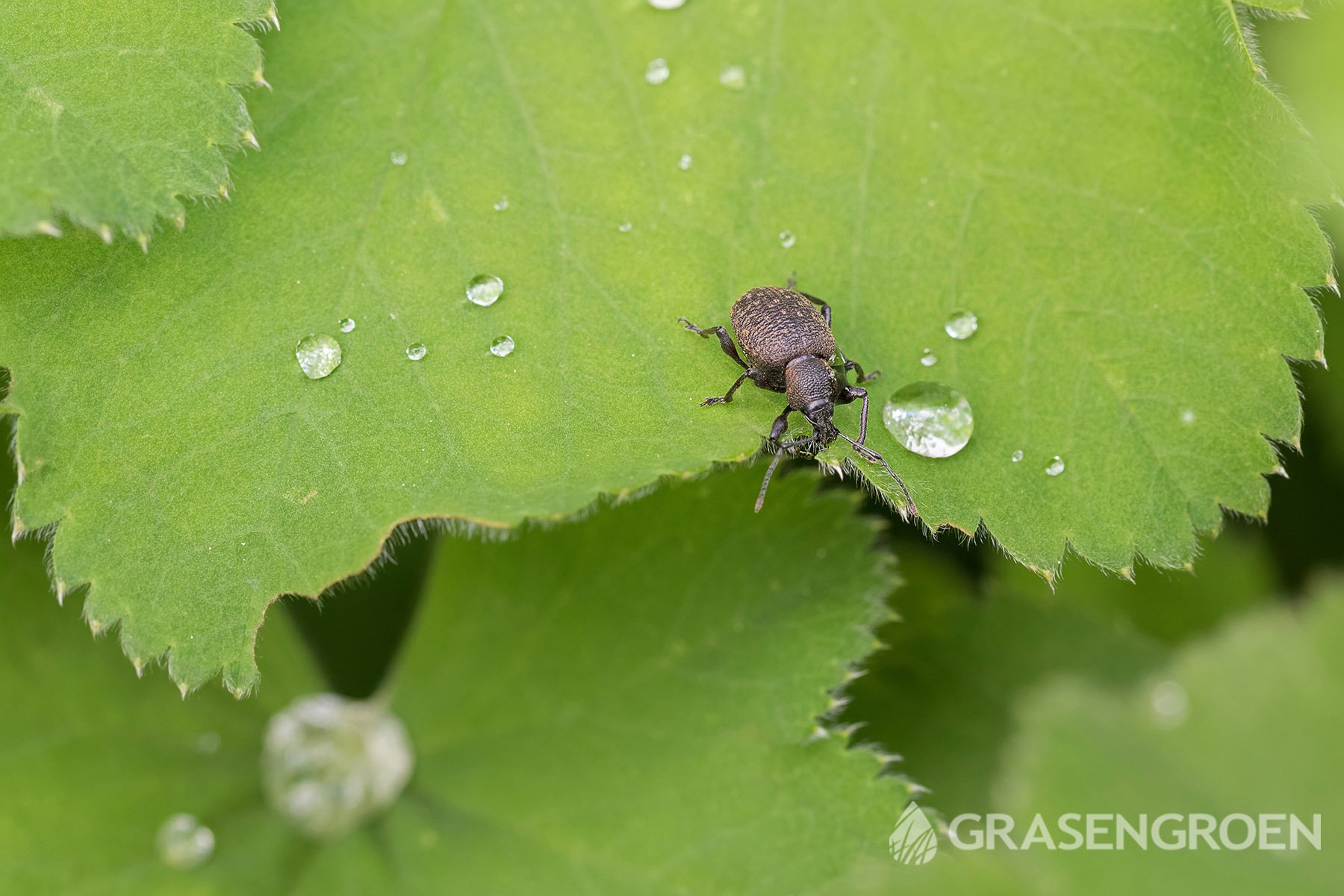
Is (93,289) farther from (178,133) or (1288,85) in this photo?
(1288,85)

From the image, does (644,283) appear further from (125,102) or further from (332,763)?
(332,763)

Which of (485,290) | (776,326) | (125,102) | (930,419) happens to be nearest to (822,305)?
(776,326)

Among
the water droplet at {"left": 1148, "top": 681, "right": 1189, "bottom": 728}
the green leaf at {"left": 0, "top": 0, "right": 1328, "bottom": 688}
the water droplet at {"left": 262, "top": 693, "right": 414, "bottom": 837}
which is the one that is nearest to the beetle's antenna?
the green leaf at {"left": 0, "top": 0, "right": 1328, "bottom": 688}

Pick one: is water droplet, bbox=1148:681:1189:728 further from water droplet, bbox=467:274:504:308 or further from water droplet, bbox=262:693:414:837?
water droplet, bbox=262:693:414:837

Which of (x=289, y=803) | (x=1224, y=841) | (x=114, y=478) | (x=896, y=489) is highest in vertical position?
(x=896, y=489)

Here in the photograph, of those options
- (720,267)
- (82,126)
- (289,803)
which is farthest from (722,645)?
(82,126)

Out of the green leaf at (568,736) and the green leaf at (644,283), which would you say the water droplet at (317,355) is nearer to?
the green leaf at (644,283)

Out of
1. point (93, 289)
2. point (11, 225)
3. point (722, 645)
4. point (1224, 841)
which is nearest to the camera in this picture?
point (11, 225)
